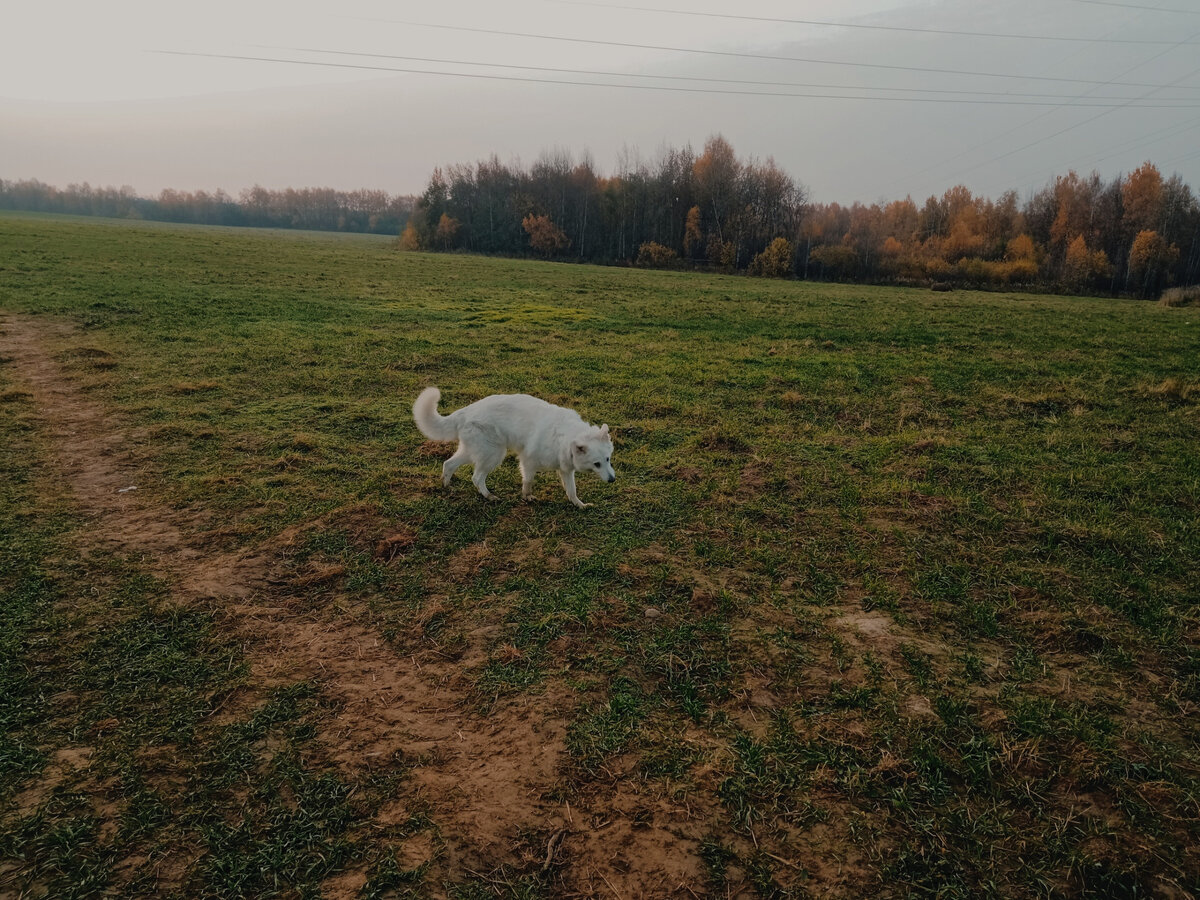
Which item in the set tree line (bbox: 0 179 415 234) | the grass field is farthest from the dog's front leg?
tree line (bbox: 0 179 415 234)

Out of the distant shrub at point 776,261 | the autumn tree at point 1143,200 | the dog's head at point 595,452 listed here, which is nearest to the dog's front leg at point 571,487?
the dog's head at point 595,452

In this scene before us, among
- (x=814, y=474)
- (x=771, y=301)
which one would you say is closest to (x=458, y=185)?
(x=771, y=301)

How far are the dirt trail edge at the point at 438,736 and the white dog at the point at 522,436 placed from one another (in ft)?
6.88

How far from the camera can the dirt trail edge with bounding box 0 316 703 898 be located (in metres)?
3.04

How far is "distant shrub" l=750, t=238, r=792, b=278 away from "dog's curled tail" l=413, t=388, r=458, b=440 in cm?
5717

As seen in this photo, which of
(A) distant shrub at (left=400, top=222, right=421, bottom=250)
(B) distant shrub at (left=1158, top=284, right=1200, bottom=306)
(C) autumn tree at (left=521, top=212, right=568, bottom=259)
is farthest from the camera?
(A) distant shrub at (left=400, top=222, right=421, bottom=250)

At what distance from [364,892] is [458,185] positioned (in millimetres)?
86220

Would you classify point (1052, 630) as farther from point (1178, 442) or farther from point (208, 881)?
point (1178, 442)

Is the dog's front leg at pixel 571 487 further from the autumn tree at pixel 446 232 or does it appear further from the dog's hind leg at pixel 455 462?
the autumn tree at pixel 446 232

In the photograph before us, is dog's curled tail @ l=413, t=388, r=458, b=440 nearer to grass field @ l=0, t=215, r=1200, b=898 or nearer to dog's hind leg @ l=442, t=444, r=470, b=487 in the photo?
dog's hind leg @ l=442, t=444, r=470, b=487

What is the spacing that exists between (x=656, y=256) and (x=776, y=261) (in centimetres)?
1259

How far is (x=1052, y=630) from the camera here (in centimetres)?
481

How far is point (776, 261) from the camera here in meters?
58.6

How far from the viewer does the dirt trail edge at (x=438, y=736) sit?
9.96 ft
